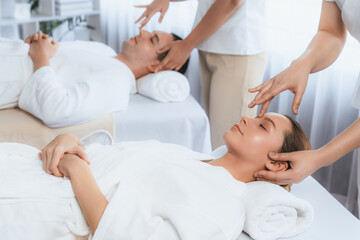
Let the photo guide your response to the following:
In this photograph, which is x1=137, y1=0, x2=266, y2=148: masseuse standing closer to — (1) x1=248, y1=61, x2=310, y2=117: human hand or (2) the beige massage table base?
(2) the beige massage table base

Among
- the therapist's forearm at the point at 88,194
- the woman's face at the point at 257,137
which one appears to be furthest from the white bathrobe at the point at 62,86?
the woman's face at the point at 257,137

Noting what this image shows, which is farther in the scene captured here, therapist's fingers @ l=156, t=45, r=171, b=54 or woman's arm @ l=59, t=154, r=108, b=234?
therapist's fingers @ l=156, t=45, r=171, b=54

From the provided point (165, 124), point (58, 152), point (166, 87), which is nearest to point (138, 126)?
point (165, 124)

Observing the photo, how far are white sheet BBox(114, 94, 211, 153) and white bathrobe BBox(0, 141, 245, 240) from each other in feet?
2.30

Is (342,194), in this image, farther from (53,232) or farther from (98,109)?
(53,232)

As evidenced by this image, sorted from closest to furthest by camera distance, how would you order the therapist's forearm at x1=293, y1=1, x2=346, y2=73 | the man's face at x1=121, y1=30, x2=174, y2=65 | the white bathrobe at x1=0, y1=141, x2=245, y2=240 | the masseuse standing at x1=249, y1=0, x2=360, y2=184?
the white bathrobe at x1=0, y1=141, x2=245, y2=240 → the masseuse standing at x1=249, y1=0, x2=360, y2=184 → the therapist's forearm at x1=293, y1=1, x2=346, y2=73 → the man's face at x1=121, y1=30, x2=174, y2=65

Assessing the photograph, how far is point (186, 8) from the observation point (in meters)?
3.22

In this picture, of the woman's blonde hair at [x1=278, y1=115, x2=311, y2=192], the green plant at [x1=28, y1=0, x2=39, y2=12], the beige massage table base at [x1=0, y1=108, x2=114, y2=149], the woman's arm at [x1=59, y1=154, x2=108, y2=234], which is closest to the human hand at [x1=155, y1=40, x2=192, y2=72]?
the beige massage table base at [x1=0, y1=108, x2=114, y2=149]

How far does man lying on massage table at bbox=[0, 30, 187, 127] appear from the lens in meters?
1.97

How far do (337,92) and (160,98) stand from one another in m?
0.97

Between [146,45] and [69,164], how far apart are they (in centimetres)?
124

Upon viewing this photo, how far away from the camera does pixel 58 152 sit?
54.1 inches

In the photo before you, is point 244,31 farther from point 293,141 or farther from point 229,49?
point 293,141

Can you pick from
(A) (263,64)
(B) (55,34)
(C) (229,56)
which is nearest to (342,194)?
(A) (263,64)
